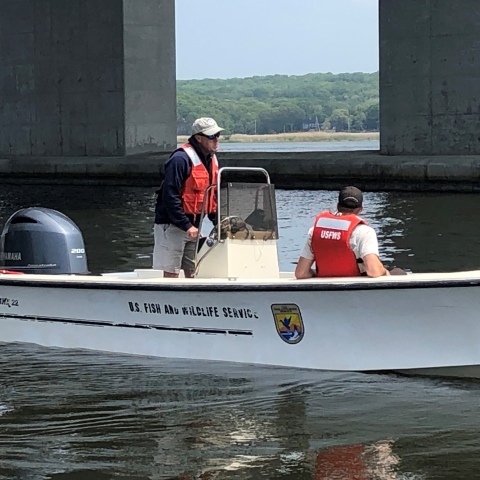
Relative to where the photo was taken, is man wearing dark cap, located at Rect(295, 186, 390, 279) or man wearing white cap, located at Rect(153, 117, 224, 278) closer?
man wearing dark cap, located at Rect(295, 186, 390, 279)

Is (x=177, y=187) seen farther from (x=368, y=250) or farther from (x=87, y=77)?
(x=87, y=77)

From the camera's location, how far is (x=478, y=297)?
6.53m

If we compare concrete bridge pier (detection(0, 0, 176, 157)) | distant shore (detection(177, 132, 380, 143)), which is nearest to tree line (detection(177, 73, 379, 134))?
distant shore (detection(177, 132, 380, 143))

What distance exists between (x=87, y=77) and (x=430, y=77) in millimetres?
10436

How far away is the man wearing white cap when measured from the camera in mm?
7559

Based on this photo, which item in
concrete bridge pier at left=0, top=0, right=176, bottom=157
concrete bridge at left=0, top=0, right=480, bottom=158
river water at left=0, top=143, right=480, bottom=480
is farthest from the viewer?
concrete bridge pier at left=0, top=0, right=176, bottom=157

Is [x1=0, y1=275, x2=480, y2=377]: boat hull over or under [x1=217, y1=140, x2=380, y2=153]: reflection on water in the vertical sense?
under

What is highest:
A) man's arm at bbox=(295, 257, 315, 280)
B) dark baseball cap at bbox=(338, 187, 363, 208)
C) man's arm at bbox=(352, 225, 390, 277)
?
dark baseball cap at bbox=(338, 187, 363, 208)

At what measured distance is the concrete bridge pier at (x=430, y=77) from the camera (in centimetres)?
2498

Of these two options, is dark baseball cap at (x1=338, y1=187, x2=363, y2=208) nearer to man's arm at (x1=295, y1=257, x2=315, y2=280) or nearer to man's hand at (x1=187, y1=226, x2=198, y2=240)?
man's arm at (x1=295, y1=257, x2=315, y2=280)

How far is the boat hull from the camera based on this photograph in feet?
22.0

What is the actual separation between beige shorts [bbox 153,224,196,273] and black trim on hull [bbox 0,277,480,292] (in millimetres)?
547

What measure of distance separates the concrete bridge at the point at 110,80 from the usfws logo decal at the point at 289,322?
757 inches

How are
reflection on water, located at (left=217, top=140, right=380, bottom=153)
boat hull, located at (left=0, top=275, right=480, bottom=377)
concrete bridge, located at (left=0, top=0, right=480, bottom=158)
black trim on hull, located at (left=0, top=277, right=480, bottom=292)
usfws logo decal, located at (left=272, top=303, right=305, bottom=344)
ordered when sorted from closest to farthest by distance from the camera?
black trim on hull, located at (left=0, top=277, right=480, bottom=292) → boat hull, located at (left=0, top=275, right=480, bottom=377) → usfws logo decal, located at (left=272, top=303, right=305, bottom=344) → concrete bridge, located at (left=0, top=0, right=480, bottom=158) → reflection on water, located at (left=217, top=140, right=380, bottom=153)
